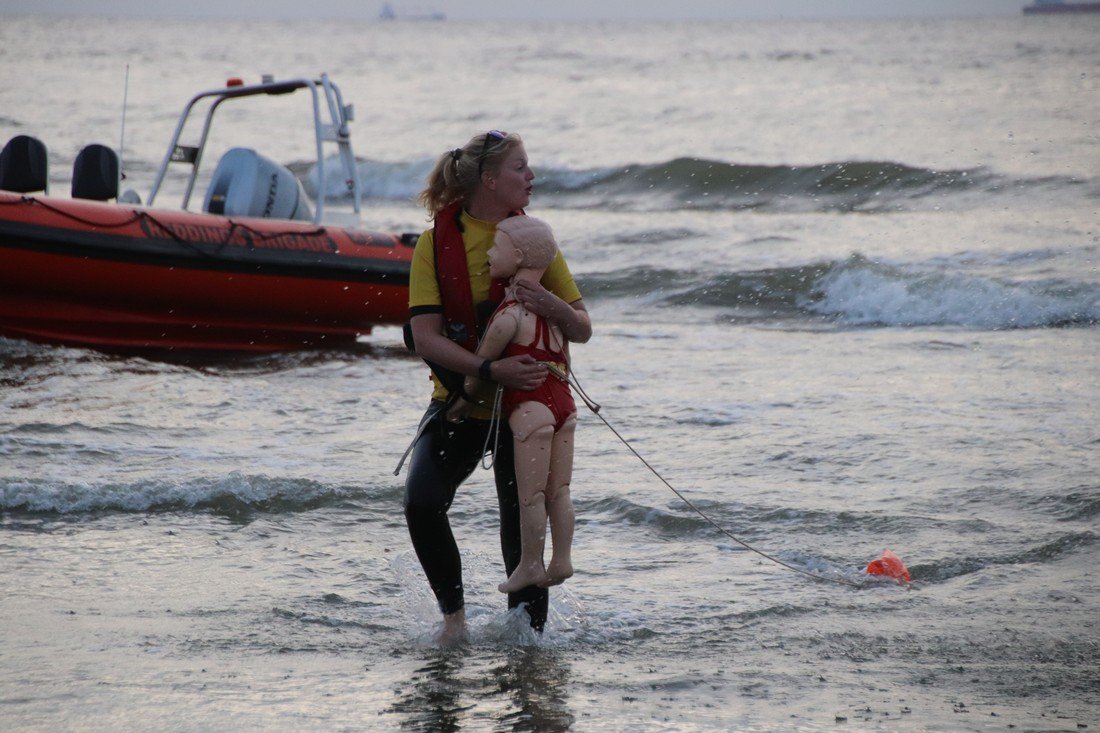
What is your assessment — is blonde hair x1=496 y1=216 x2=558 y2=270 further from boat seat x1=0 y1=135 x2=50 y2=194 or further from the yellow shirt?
boat seat x1=0 y1=135 x2=50 y2=194

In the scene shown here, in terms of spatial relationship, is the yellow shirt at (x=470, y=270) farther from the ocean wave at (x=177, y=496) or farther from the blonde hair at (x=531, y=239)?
the ocean wave at (x=177, y=496)

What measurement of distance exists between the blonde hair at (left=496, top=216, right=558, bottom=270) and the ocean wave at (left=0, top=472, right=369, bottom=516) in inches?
99.6

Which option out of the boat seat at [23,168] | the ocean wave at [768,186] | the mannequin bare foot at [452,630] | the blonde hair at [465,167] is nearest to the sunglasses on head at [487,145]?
the blonde hair at [465,167]

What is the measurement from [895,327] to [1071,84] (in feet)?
73.7

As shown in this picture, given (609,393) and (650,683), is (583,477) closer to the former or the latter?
(609,393)

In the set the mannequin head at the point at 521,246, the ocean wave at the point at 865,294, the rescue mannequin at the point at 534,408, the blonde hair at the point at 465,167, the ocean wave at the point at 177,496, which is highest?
the blonde hair at the point at 465,167

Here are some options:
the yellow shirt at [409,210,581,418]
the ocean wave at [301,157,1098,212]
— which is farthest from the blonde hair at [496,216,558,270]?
the ocean wave at [301,157,1098,212]

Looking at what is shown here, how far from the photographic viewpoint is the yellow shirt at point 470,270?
3.70 m

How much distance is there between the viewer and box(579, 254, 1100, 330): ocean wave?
11.2m

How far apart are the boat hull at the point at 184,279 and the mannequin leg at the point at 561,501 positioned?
6179mm

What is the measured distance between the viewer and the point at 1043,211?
16.2 metres

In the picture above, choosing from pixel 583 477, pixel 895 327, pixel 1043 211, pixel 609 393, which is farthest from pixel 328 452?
pixel 1043 211

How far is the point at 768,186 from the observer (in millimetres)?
20125

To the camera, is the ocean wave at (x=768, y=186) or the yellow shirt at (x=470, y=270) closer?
the yellow shirt at (x=470, y=270)
